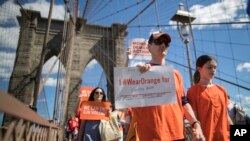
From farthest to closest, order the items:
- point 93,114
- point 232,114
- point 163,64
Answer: point 93,114 → point 232,114 → point 163,64

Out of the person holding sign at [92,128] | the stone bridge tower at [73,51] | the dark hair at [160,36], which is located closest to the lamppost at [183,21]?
the person holding sign at [92,128]

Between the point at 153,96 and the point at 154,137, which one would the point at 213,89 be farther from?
the point at 154,137

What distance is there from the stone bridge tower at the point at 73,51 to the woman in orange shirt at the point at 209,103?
38.4 feet

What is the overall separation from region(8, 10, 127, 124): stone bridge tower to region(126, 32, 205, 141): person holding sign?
39.0 feet

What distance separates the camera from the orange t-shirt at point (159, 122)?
5.09 ft

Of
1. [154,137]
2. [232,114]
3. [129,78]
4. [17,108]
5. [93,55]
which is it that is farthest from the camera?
[93,55]

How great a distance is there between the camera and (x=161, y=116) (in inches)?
62.7

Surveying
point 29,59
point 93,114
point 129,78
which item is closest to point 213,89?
point 129,78

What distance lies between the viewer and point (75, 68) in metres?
15.8

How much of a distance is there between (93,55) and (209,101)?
49.4 ft

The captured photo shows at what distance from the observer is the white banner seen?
5.46 ft

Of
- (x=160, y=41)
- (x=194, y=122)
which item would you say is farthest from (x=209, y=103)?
(x=160, y=41)

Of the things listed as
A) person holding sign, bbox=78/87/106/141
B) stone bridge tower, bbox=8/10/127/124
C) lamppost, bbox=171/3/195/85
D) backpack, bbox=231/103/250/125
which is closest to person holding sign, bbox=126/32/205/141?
backpack, bbox=231/103/250/125

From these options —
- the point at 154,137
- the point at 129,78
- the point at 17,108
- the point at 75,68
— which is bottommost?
the point at 154,137
